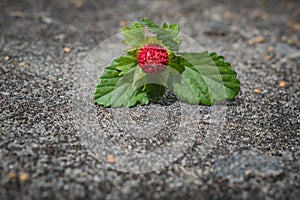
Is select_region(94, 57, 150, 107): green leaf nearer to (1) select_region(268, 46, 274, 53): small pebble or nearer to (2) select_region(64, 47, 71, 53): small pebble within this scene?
(2) select_region(64, 47, 71, 53): small pebble

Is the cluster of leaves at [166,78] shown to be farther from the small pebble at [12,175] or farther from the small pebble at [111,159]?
the small pebble at [12,175]

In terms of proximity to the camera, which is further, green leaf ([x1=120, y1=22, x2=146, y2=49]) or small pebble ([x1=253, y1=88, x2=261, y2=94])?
small pebble ([x1=253, y1=88, x2=261, y2=94])

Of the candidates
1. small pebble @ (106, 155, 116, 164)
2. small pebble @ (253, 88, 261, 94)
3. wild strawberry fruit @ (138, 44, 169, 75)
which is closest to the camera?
small pebble @ (106, 155, 116, 164)

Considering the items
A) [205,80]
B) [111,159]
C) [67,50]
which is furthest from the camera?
[67,50]

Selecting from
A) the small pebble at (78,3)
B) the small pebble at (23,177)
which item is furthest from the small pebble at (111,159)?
the small pebble at (78,3)

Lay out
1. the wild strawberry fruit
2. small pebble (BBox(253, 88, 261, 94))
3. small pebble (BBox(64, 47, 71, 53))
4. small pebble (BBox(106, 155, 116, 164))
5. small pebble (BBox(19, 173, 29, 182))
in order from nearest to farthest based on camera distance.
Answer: small pebble (BBox(19, 173, 29, 182)), small pebble (BBox(106, 155, 116, 164)), the wild strawberry fruit, small pebble (BBox(253, 88, 261, 94)), small pebble (BBox(64, 47, 71, 53))

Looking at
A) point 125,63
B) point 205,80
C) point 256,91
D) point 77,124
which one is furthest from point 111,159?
point 256,91

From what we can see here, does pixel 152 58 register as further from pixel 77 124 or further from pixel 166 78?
pixel 77 124

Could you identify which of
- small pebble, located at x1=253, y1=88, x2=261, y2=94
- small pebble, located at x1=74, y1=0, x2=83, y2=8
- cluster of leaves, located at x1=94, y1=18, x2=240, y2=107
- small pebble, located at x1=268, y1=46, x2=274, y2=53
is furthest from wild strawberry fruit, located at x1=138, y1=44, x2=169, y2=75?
small pebble, located at x1=74, y1=0, x2=83, y2=8
